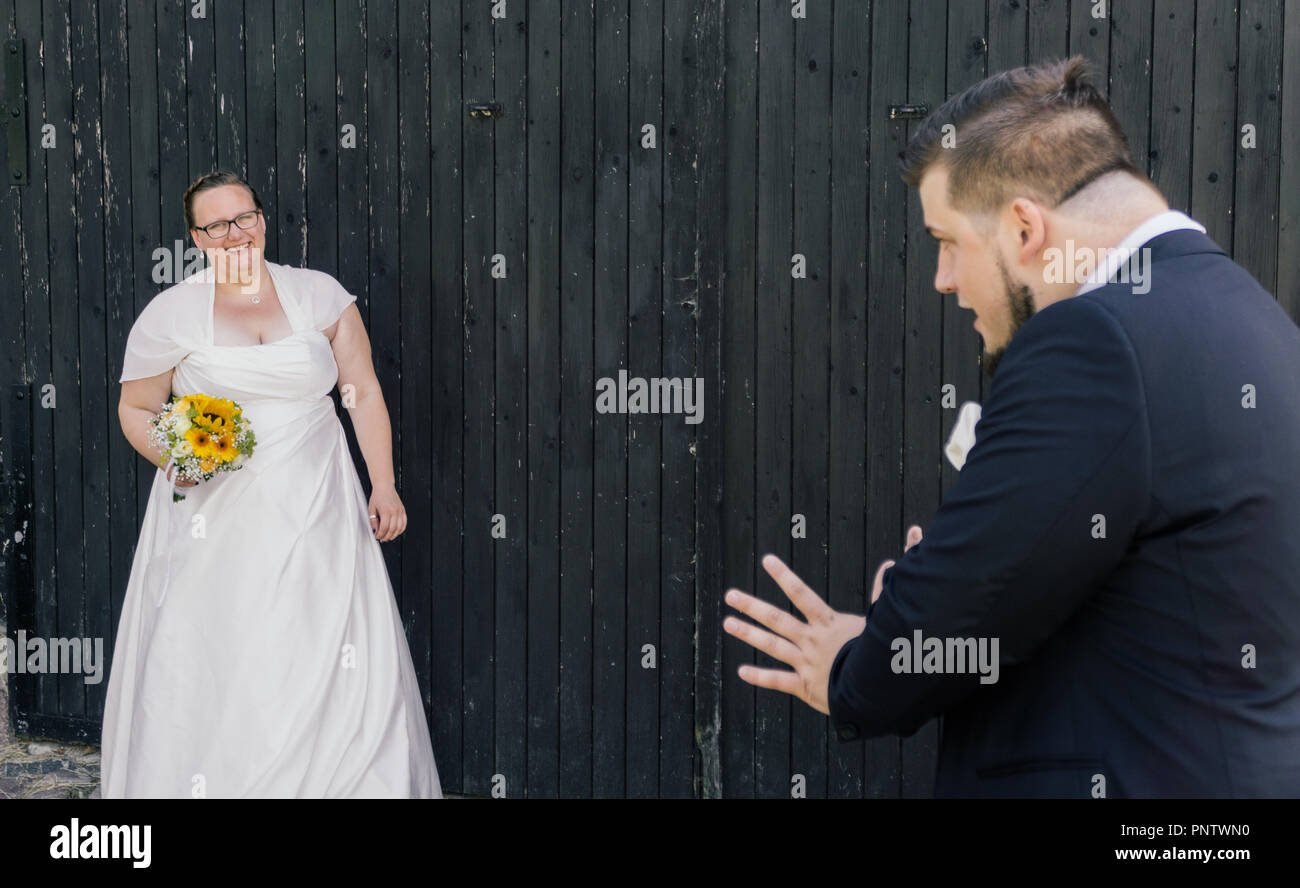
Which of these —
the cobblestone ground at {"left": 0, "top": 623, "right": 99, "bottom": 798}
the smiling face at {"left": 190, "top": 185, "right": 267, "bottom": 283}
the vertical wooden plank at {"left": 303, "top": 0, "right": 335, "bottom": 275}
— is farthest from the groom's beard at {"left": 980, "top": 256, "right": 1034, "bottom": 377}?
the cobblestone ground at {"left": 0, "top": 623, "right": 99, "bottom": 798}

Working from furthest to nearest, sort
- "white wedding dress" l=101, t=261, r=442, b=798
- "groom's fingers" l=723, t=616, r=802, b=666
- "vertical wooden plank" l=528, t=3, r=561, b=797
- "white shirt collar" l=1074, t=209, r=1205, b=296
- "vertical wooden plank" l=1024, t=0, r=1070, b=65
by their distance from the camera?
"vertical wooden plank" l=528, t=3, r=561, b=797 < "vertical wooden plank" l=1024, t=0, r=1070, b=65 < "white wedding dress" l=101, t=261, r=442, b=798 < "groom's fingers" l=723, t=616, r=802, b=666 < "white shirt collar" l=1074, t=209, r=1205, b=296

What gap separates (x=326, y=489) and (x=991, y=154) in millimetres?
2720

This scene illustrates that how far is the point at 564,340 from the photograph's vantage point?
430 centimetres

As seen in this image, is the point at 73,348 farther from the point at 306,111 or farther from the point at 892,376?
the point at 892,376

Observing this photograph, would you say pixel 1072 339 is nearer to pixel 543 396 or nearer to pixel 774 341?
pixel 774 341

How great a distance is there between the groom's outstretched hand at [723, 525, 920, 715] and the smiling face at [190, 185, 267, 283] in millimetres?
2680

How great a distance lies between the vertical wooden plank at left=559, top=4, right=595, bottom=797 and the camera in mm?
4219

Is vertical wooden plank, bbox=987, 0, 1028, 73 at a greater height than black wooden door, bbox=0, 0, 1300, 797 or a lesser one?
greater

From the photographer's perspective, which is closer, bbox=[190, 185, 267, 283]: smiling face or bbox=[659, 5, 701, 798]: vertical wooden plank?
bbox=[190, 185, 267, 283]: smiling face

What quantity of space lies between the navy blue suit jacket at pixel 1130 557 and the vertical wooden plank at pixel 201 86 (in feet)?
13.0

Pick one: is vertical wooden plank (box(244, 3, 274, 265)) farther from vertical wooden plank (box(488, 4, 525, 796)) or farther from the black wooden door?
vertical wooden plank (box(488, 4, 525, 796))

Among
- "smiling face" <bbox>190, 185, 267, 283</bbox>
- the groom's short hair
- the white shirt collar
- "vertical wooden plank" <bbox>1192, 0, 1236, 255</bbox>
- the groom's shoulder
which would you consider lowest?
the groom's shoulder

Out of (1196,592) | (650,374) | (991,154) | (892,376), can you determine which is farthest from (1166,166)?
(1196,592)

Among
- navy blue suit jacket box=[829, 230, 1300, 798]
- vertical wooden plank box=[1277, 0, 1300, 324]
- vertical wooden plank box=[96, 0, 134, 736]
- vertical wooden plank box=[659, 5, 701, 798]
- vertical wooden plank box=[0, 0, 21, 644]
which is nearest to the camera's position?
navy blue suit jacket box=[829, 230, 1300, 798]
